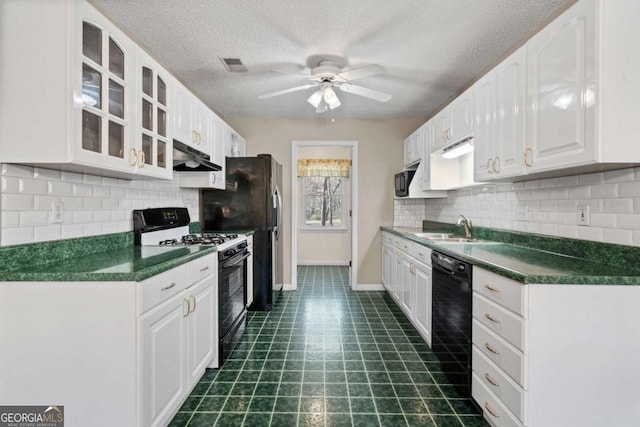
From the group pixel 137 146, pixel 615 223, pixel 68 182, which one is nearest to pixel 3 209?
pixel 68 182

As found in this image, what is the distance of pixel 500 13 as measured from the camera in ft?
6.77

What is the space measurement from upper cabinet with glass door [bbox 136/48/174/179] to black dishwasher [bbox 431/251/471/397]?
6.62 ft

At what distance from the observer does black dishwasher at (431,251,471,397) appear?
191 cm

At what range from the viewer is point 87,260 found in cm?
167

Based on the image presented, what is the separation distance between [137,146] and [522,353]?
88.5 inches

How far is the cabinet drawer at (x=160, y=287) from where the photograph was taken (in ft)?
4.54

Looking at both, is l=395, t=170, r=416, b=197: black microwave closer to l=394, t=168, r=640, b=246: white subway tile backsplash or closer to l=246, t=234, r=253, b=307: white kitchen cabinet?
l=394, t=168, r=640, b=246: white subway tile backsplash

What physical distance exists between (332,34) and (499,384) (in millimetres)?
2428

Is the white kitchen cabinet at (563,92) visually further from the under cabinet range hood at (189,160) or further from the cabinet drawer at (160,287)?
the under cabinet range hood at (189,160)

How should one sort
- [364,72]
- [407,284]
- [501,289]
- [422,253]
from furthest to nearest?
1. [407,284]
2. [422,253]
3. [364,72]
4. [501,289]

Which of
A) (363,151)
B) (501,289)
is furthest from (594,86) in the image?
(363,151)

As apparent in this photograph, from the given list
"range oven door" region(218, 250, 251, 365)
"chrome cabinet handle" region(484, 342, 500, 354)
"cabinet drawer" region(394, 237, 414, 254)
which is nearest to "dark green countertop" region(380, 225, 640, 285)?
"chrome cabinet handle" region(484, 342, 500, 354)

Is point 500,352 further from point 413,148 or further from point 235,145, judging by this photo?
point 235,145

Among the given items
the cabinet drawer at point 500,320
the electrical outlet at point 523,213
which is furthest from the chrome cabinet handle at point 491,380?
the electrical outlet at point 523,213
